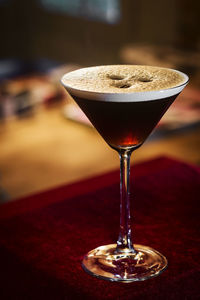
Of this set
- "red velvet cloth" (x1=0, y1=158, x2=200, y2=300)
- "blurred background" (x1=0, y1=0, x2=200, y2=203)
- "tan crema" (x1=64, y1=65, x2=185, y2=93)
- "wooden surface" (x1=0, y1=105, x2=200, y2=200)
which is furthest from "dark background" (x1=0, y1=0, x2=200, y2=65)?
"tan crema" (x1=64, y1=65, x2=185, y2=93)

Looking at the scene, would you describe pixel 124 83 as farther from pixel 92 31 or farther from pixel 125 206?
pixel 92 31

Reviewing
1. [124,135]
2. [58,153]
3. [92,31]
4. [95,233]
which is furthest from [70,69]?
[124,135]

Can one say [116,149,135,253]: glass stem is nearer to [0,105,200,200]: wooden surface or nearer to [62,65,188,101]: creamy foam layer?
[62,65,188,101]: creamy foam layer

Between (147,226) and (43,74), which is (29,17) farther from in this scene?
(147,226)

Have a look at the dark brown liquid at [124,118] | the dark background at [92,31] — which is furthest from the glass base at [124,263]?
the dark background at [92,31]

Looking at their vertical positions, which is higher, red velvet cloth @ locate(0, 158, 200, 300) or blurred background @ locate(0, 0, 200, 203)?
red velvet cloth @ locate(0, 158, 200, 300)
